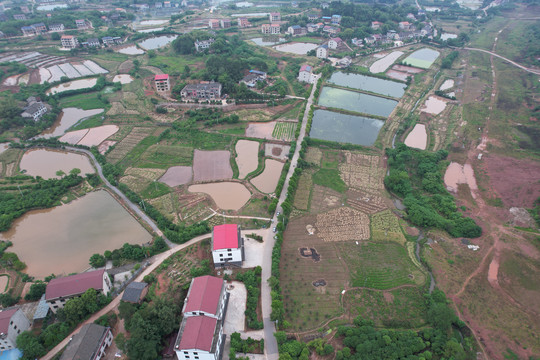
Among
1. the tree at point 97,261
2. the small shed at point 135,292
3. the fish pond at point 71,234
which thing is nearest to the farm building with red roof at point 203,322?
the small shed at point 135,292

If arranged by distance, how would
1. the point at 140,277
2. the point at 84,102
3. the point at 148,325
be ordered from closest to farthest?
the point at 148,325 → the point at 140,277 → the point at 84,102

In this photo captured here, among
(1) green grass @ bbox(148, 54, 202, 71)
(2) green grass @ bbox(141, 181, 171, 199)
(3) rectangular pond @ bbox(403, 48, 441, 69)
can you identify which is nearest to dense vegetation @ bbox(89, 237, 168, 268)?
(2) green grass @ bbox(141, 181, 171, 199)

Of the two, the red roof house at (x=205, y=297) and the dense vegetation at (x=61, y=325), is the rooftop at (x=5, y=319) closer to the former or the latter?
the dense vegetation at (x=61, y=325)

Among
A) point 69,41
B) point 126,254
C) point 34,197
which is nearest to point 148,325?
point 126,254

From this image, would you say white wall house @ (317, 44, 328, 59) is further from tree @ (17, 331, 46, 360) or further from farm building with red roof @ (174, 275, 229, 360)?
tree @ (17, 331, 46, 360)

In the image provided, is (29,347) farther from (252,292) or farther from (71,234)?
(252,292)

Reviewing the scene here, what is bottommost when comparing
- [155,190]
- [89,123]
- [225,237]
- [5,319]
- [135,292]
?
[135,292]

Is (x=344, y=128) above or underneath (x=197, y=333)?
above
